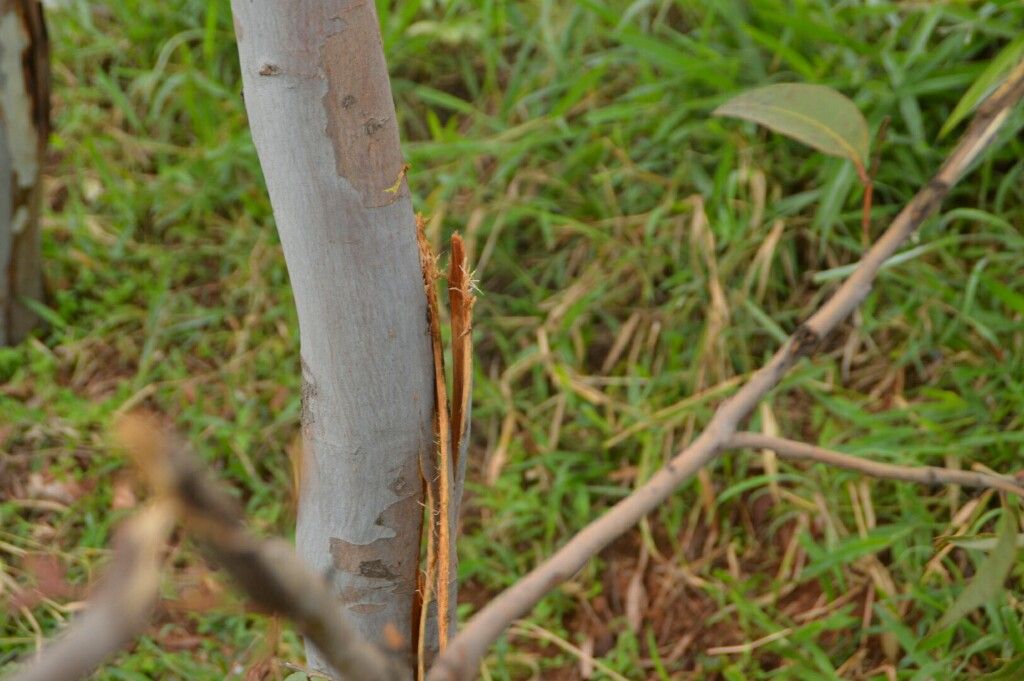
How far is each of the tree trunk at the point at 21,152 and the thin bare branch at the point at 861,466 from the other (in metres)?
1.63

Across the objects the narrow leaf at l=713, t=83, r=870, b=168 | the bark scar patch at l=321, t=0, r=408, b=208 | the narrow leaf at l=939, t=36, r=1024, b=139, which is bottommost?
the narrow leaf at l=939, t=36, r=1024, b=139

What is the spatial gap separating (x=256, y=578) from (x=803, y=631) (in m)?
1.23

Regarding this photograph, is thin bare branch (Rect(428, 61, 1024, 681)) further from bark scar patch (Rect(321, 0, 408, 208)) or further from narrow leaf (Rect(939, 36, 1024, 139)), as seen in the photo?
narrow leaf (Rect(939, 36, 1024, 139))

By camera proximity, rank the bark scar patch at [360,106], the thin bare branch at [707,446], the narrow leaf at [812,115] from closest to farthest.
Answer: the thin bare branch at [707,446] → the bark scar patch at [360,106] → the narrow leaf at [812,115]

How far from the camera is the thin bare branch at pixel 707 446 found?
1.77 feet

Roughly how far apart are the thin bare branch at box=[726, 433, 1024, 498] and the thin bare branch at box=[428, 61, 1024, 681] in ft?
0.10

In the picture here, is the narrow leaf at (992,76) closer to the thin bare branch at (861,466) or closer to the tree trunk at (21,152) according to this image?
the thin bare branch at (861,466)

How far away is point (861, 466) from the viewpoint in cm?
94

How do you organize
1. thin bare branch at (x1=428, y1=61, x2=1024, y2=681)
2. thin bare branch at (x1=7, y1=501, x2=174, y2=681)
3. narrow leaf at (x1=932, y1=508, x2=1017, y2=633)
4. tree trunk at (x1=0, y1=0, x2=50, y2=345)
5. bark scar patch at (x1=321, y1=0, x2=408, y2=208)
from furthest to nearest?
tree trunk at (x1=0, y1=0, x2=50, y2=345)
narrow leaf at (x1=932, y1=508, x2=1017, y2=633)
bark scar patch at (x1=321, y1=0, x2=408, y2=208)
thin bare branch at (x1=428, y1=61, x2=1024, y2=681)
thin bare branch at (x1=7, y1=501, x2=174, y2=681)

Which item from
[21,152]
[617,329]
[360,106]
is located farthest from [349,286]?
[21,152]

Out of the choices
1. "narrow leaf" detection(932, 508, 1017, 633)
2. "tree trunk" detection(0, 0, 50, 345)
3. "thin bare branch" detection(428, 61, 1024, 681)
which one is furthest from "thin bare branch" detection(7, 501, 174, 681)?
"tree trunk" detection(0, 0, 50, 345)

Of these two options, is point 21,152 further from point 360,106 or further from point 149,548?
point 149,548

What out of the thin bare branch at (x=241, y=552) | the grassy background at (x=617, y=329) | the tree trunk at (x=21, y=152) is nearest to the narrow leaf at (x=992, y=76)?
the grassy background at (x=617, y=329)

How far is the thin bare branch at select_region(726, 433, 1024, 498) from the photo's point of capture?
0.88 meters
